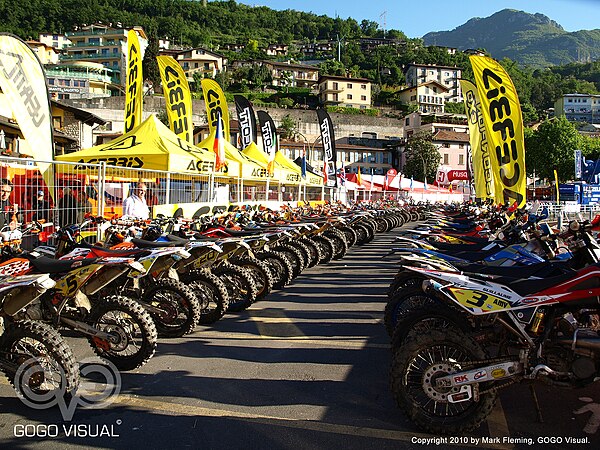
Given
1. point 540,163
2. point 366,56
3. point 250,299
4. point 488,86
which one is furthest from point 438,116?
point 250,299

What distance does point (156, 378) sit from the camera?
14.6 feet

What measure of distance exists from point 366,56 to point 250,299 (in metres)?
145

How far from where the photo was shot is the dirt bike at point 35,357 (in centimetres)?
378

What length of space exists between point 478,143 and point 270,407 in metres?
11.4

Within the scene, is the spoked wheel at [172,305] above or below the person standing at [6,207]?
below

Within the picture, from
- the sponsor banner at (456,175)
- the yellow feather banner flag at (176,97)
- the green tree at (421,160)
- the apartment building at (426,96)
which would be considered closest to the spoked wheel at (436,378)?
the yellow feather banner flag at (176,97)

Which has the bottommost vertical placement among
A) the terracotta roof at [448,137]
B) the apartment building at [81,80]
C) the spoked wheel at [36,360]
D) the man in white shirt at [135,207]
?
the spoked wheel at [36,360]

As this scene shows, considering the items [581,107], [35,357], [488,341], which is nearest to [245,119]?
[35,357]

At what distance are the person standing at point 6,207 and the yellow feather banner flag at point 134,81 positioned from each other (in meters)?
7.06

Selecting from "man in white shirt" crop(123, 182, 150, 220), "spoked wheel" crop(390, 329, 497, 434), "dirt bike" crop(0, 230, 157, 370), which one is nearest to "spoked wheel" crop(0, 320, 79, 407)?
"dirt bike" crop(0, 230, 157, 370)

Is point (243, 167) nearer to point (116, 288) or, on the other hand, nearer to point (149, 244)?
point (149, 244)

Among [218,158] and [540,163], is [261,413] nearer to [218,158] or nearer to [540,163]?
[218,158]

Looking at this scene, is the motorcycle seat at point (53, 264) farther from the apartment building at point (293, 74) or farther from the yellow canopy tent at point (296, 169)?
the apartment building at point (293, 74)

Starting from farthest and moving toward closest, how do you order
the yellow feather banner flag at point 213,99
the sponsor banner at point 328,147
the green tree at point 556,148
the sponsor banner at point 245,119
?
the green tree at point 556,148, the sponsor banner at point 328,147, the sponsor banner at point 245,119, the yellow feather banner flag at point 213,99
